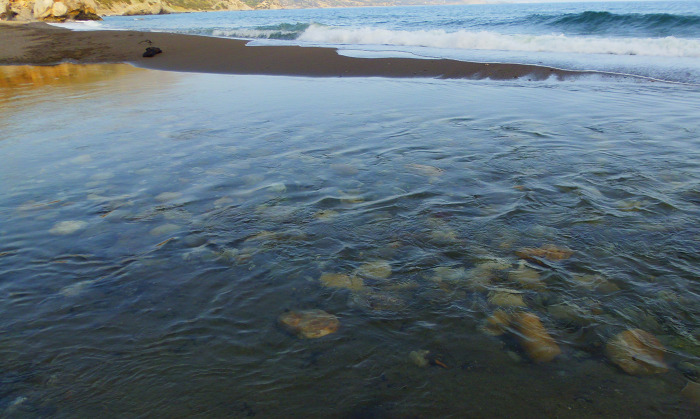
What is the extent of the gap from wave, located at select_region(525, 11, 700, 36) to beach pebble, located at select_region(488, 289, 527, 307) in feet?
60.3

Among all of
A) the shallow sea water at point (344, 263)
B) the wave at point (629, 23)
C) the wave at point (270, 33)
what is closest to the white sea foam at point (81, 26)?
the wave at point (270, 33)

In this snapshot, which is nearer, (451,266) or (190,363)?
(190,363)

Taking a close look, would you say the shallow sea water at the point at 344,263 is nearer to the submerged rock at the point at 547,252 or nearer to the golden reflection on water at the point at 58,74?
the submerged rock at the point at 547,252

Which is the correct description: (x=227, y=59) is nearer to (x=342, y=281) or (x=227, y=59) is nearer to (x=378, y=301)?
(x=342, y=281)

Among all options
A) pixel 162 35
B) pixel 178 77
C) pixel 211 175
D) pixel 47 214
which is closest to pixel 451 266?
pixel 211 175

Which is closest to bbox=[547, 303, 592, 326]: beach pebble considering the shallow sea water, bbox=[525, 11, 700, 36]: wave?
the shallow sea water

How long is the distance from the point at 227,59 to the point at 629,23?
16723 mm

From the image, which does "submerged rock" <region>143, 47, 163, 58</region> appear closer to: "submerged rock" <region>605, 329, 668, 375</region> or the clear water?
the clear water

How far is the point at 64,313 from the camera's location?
9.43 feet

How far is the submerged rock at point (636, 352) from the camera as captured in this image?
2332 millimetres

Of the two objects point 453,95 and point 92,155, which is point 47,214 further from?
point 453,95

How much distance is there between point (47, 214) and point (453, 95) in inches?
296

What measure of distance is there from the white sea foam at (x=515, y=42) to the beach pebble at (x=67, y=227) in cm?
1551

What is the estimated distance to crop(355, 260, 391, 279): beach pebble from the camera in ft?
10.5
